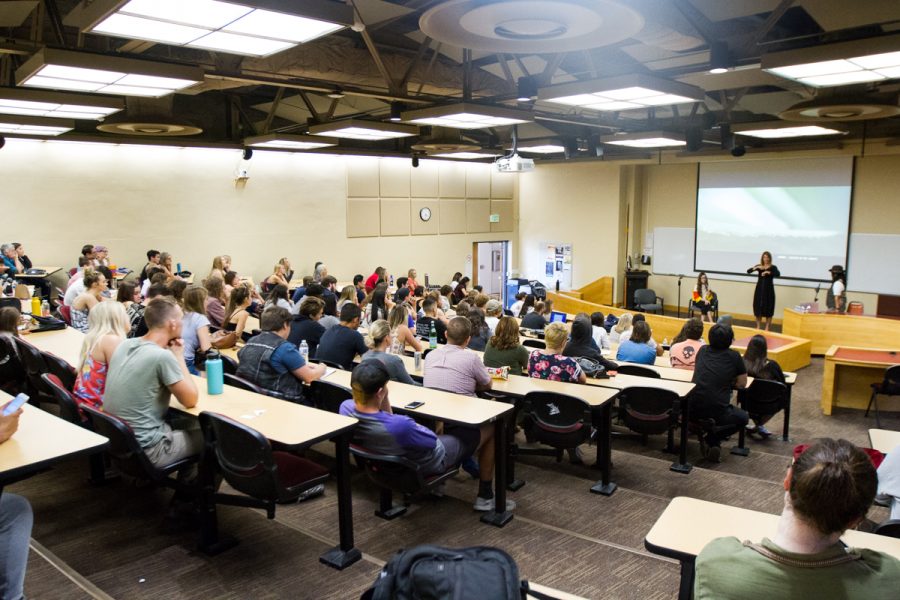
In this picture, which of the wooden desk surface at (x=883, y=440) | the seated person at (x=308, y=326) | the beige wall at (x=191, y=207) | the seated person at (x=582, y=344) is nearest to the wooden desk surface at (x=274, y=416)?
the seated person at (x=308, y=326)

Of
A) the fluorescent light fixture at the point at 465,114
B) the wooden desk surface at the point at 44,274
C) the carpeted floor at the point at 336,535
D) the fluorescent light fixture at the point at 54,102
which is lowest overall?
the carpeted floor at the point at 336,535

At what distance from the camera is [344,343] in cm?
530

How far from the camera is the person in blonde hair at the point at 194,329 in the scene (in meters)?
5.58

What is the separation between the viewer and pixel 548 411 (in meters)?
4.67

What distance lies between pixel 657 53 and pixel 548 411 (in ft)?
16.4

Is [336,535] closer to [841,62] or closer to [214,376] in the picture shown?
[214,376]

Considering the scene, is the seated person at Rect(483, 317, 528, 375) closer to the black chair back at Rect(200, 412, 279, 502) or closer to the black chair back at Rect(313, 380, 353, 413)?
the black chair back at Rect(313, 380, 353, 413)

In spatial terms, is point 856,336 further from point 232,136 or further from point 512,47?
point 232,136

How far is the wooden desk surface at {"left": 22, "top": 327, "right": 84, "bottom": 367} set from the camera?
5.21 metres

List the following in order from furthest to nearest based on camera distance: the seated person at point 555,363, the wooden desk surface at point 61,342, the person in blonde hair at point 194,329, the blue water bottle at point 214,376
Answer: the person in blonde hair at point 194,329 < the wooden desk surface at point 61,342 < the seated person at point 555,363 < the blue water bottle at point 214,376

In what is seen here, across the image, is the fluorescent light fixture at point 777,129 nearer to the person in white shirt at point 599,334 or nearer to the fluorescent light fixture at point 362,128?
the person in white shirt at point 599,334

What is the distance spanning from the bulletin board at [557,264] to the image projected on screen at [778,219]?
3.18 m

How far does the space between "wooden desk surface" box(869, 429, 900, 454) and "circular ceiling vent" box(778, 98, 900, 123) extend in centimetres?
417

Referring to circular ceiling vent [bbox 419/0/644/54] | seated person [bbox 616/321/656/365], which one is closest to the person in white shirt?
seated person [bbox 616/321/656/365]
